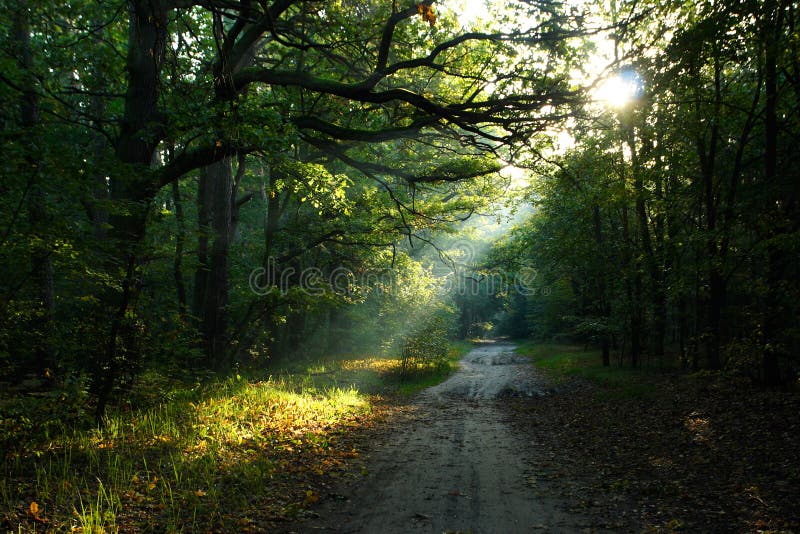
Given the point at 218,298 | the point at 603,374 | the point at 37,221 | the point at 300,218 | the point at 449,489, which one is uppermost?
the point at 300,218

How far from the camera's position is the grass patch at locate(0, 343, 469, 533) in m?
4.41

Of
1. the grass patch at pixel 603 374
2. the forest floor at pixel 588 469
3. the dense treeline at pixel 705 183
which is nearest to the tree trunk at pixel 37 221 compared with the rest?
the forest floor at pixel 588 469

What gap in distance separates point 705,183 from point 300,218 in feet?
41.9

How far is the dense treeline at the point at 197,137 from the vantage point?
608cm

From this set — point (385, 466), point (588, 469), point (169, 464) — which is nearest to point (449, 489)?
point (385, 466)

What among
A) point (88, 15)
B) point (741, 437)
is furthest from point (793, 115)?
point (88, 15)

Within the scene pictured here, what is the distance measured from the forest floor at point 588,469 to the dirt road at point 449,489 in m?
0.02

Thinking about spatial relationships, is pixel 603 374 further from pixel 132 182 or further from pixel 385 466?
pixel 132 182

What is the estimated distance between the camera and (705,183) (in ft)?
40.1

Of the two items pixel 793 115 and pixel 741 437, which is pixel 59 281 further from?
pixel 793 115

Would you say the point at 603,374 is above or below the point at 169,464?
below

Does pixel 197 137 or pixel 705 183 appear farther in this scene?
pixel 705 183

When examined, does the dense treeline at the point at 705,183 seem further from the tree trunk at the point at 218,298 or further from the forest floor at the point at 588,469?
the tree trunk at the point at 218,298

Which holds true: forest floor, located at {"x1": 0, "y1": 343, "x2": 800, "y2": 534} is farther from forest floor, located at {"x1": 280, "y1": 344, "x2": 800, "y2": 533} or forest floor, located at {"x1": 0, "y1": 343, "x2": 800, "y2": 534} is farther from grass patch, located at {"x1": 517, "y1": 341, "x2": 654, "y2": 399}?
grass patch, located at {"x1": 517, "y1": 341, "x2": 654, "y2": 399}
